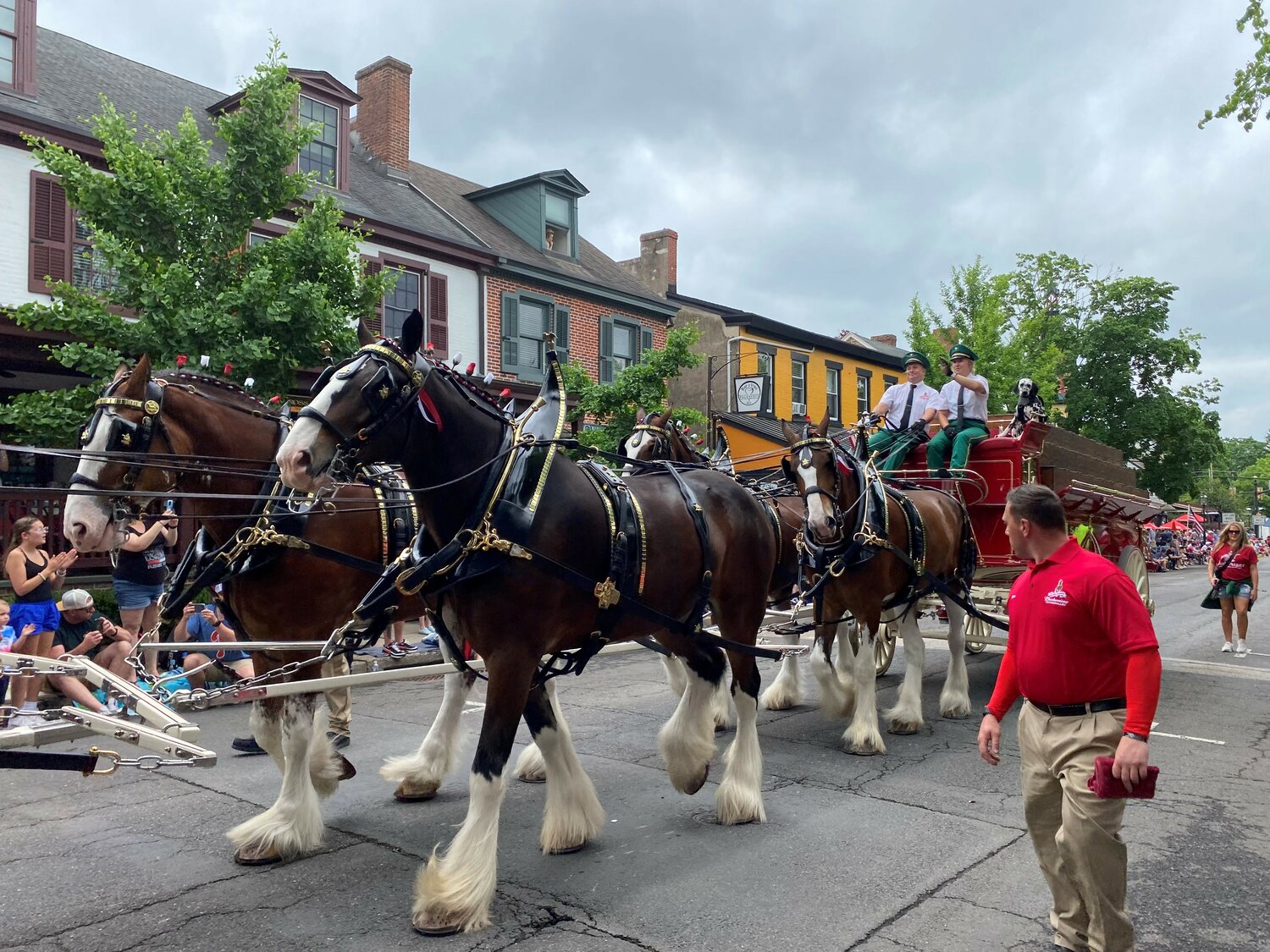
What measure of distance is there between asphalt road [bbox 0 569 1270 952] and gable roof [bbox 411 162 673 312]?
49.9ft

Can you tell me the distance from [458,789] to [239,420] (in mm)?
2639

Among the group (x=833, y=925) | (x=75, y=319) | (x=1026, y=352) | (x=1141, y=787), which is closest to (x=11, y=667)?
(x=833, y=925)

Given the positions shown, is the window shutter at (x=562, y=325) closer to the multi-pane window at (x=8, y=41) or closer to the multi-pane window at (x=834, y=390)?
the multi-pane window at (x=8, y=41)

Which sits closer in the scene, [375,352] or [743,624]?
[375,352]

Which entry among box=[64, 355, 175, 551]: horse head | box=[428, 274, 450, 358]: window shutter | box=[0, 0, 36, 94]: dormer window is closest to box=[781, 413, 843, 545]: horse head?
box=[64, 355, 175, 551]: horse head

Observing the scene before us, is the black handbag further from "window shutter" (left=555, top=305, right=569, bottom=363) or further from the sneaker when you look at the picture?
"window shutter" (left=555, top=305, right=569, bottom=363)

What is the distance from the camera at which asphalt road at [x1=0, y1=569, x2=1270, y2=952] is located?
3.65 meters

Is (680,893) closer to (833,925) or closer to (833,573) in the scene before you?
(833,925)

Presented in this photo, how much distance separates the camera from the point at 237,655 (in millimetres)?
8961

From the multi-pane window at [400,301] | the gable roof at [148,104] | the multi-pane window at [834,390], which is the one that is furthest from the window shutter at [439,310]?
the multi-pane window at [834,390]

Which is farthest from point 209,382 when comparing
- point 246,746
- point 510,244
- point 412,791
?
point 510,244

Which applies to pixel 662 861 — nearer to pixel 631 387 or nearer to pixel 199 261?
pixel 199 261

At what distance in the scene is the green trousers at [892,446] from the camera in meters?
8.98

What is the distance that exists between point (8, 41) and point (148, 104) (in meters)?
3.03
